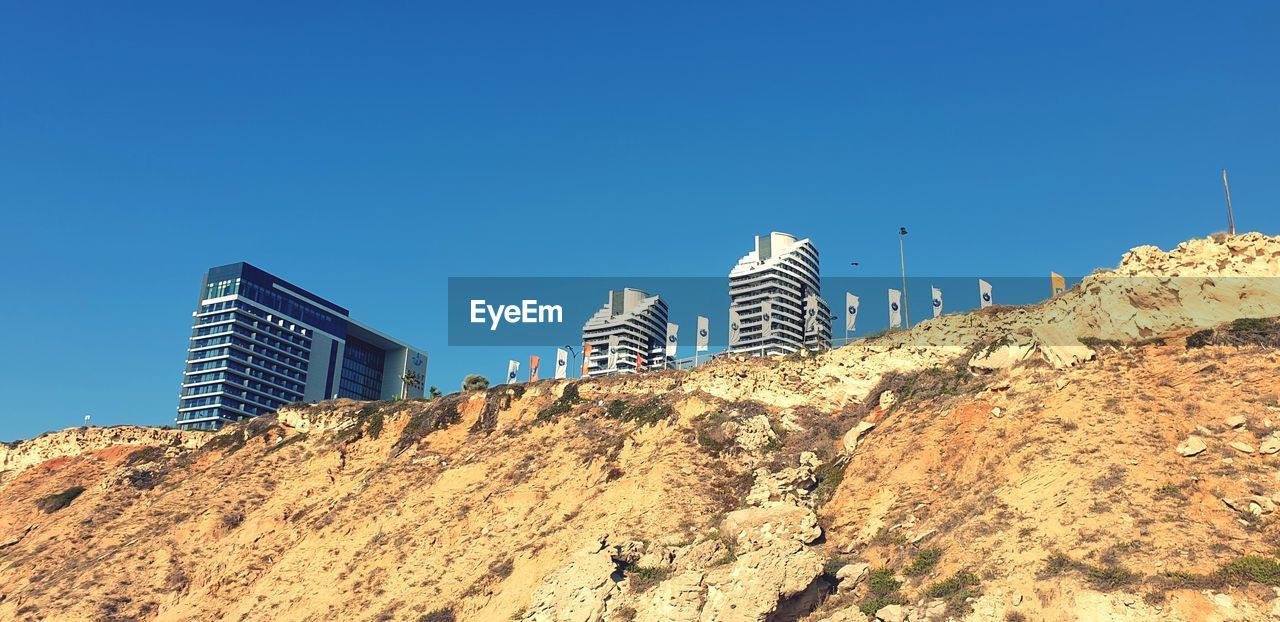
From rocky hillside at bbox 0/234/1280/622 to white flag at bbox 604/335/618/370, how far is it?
258ft

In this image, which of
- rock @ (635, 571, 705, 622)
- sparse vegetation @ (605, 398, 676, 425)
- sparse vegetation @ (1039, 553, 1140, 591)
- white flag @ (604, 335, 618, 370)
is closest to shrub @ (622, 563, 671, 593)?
rock @ (635, 571, 705, 622)

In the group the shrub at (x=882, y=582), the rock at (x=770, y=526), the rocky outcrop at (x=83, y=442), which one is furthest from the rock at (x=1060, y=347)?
the rocky outcrop at (x=83, y=442)

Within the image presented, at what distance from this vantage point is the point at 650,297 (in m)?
184

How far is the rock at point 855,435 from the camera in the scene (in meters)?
49.9

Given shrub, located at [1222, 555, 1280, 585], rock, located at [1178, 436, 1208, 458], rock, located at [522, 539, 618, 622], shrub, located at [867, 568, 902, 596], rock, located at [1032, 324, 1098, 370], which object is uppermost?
rock, located at [1032, 324, 1098, 370]

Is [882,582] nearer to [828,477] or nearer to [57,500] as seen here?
[828,477]

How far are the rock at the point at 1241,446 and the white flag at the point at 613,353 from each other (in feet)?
376

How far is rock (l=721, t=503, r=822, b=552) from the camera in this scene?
41000 mm

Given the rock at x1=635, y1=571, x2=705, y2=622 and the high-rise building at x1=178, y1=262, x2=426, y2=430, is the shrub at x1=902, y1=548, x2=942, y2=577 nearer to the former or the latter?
the rock at x1=635, y1=571, x2=705, y2=622

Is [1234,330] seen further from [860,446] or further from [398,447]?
[398,447]

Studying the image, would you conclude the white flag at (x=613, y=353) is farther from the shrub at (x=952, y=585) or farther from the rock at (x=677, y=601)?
the shrub at (x=952, y=585)

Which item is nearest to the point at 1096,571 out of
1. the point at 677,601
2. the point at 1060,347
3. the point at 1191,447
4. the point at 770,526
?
the point at 1191,447

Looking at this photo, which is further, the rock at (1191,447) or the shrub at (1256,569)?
the rock at (1191,447)

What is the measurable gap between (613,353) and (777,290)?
32.7m
